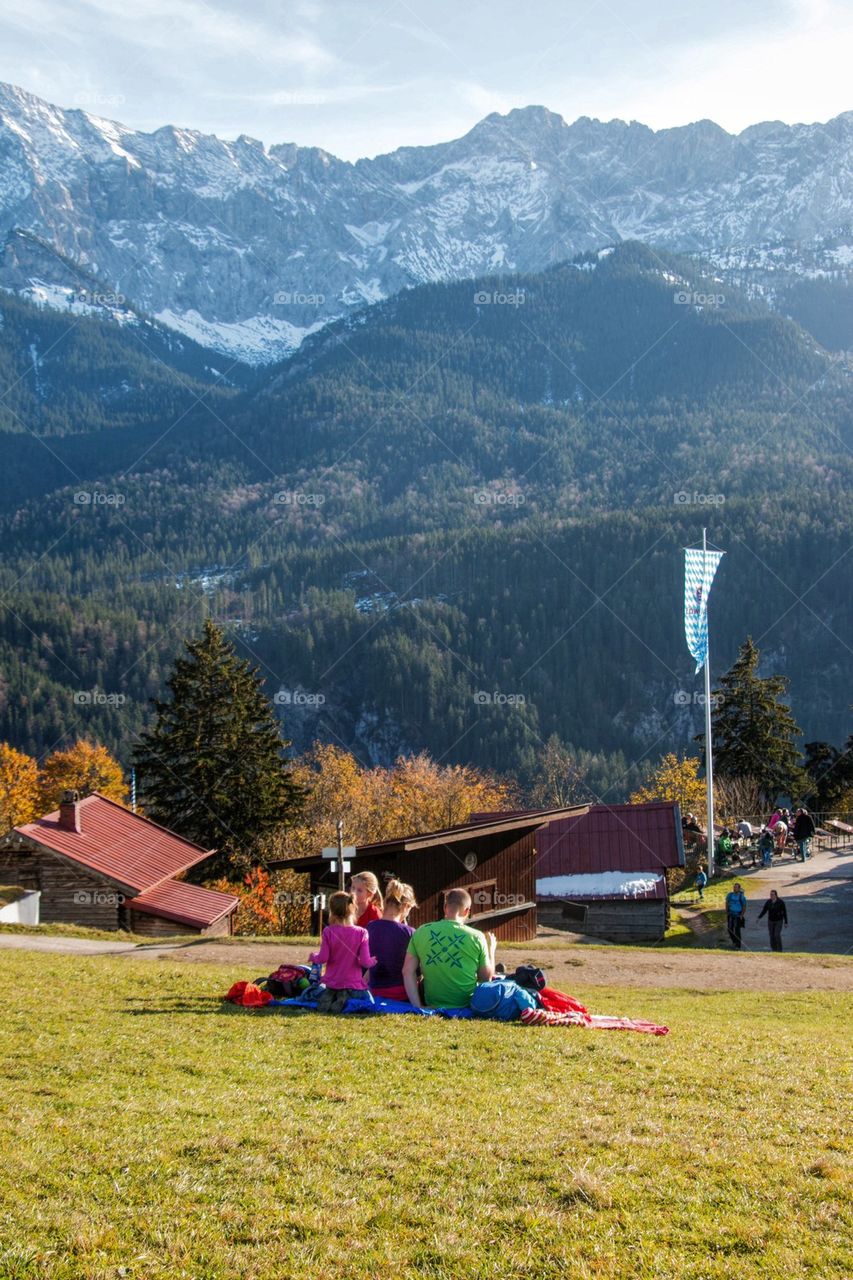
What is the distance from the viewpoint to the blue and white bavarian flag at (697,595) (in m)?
44.8

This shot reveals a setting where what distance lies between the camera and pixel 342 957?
12.9 metres

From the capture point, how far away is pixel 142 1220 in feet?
21.2

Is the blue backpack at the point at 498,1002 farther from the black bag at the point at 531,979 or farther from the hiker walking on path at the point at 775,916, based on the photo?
the hiker walking on path at the point at 775,916

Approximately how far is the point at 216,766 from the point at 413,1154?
39.4 metres

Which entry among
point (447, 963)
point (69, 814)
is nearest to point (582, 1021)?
point (447, 963)

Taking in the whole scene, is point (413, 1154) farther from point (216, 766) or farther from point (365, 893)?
point (216, 766)

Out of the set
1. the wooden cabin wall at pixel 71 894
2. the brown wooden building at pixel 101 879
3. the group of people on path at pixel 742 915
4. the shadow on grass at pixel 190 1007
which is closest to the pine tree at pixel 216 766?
the brown wooden building at pixel 101 879

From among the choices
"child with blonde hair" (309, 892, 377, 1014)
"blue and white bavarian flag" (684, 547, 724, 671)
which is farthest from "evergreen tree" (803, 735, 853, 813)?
"child with blonde hair" (309, 892, 377, 1014)

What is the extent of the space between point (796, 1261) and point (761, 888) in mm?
36495

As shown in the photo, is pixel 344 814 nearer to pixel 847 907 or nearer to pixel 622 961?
pixel 847 907

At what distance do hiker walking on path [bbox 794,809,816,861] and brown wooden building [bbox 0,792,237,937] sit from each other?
22684mm

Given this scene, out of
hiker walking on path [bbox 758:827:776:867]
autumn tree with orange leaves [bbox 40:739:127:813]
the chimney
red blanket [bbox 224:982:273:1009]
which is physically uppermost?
autumn tree with orange leaves [bbox 40:739:127:813]

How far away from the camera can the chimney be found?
118ft

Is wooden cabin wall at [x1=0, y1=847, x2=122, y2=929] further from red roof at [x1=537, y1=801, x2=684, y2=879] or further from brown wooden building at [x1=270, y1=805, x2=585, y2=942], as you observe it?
red roof at [x1=537, y1=801, x2=684, y2=879]
